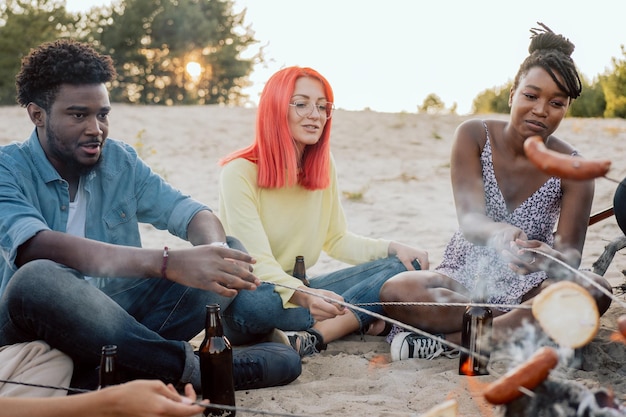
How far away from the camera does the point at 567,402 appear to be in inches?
71.3

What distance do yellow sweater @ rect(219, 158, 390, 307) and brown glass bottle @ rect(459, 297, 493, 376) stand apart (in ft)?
2.78

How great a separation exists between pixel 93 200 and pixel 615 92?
12.5 meters

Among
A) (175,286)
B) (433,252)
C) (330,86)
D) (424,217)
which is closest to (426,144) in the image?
(424,217)

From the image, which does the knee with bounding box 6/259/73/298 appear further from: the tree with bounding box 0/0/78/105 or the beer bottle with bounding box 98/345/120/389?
the tree with bounding box 0/0/78/105

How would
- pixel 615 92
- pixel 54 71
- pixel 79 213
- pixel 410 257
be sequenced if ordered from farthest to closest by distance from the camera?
1. pixel 615 92
2. pixel 410 257
3. pixel 79 213
4. pixel 54 71

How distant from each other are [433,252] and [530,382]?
172 inches

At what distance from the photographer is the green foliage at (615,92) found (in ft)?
43.1

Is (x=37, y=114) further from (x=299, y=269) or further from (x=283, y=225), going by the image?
(x=299, y=269)

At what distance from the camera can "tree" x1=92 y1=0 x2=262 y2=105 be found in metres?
24.0

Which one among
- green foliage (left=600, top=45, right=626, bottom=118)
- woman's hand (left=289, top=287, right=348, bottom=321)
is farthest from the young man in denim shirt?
green foliage (left=600, top=45, right=626, bottom=118)

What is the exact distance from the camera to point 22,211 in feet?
9.22

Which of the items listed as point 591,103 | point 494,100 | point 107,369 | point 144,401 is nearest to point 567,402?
point 144,401

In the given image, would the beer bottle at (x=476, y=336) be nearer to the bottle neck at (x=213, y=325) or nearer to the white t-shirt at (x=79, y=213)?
the bottle neck at (x=213, y=325)

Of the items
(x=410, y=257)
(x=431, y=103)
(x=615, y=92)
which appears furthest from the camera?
(x=431, y=103)
